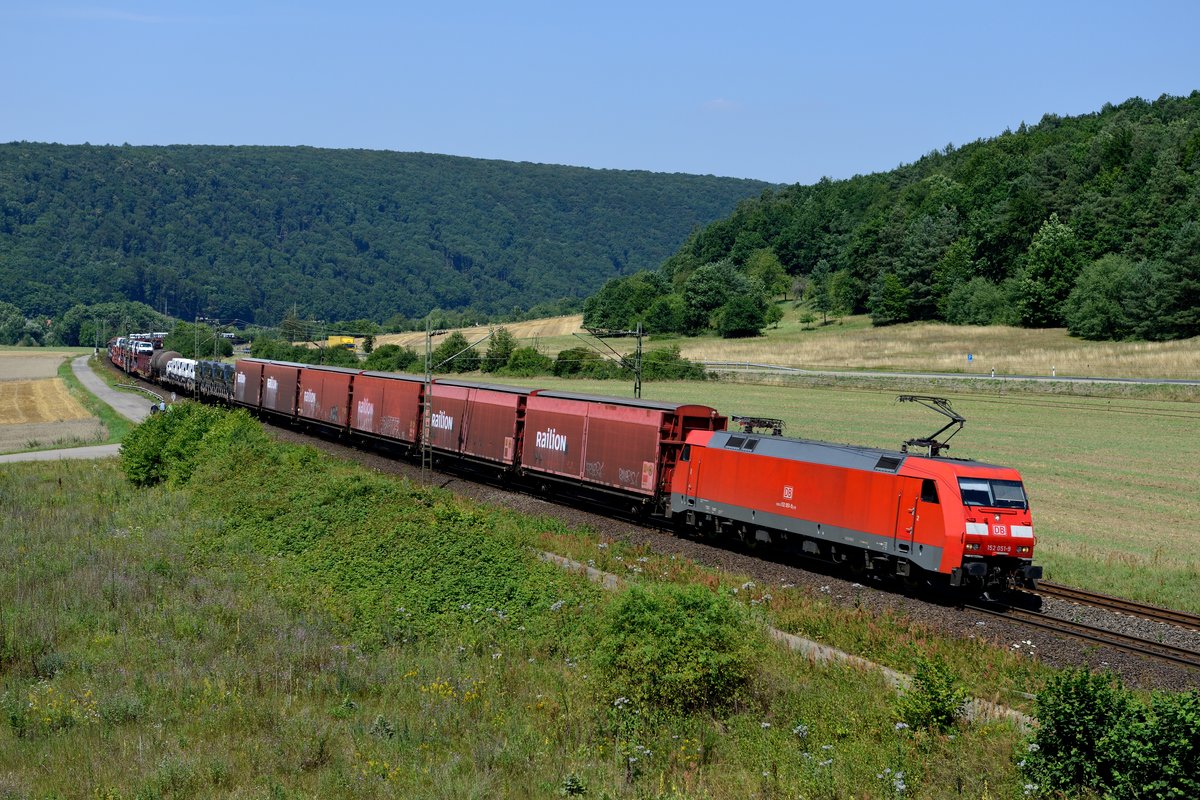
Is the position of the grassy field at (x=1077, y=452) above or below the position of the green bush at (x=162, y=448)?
above

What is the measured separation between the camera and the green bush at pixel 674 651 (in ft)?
51.5

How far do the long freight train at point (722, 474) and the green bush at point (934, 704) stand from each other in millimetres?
8112

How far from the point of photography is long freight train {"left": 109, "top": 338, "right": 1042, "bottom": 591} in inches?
906

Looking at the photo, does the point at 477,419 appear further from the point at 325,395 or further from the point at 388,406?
the point at 325,395

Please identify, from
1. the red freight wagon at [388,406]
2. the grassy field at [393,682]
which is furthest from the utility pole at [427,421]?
the grassy field at [393,682]

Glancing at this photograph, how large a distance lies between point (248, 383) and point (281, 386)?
23.3ft

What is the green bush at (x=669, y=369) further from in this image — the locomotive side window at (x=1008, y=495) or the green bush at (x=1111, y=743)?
the green bush at (x=1111, y=743)

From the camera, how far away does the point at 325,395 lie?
5541 cm

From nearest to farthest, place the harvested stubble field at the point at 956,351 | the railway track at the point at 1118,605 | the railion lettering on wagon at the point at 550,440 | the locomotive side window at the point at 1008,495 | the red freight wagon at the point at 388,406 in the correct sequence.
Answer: the railway track at the point at 1118,605 → the locomotive side window at the point at 1008,495 → the railion lettering on wagon at the point at 550,440 → the red freight wagon at the point at 388,406 → the harvested stubble field at the point at 956,351

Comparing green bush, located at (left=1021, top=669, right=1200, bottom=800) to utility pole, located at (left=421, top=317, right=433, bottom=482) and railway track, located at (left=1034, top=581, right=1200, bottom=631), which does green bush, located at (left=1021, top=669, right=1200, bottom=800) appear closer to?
railway track, located at (left=1034, top=581, right=1200, bottom=631)

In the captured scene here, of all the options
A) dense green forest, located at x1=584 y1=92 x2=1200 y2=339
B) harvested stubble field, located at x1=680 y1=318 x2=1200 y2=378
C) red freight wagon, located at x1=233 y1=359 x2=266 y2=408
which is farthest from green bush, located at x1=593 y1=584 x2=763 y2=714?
dense green forest, located at x1=584 y1=92 x2=1200 y2=339

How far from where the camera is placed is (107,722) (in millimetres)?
15195

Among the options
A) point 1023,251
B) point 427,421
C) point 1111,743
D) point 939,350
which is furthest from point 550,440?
point 1023,251

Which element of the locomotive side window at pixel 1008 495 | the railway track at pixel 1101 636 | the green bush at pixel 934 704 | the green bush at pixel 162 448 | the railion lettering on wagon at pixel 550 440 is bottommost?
the green bush at pixel 162 448
